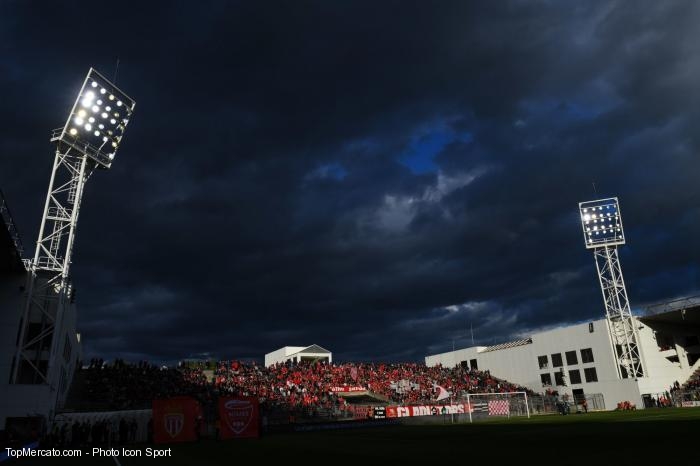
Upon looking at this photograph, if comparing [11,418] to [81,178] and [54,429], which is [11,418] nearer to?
[54,429]

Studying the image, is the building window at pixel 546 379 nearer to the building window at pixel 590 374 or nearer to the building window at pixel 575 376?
the building window at pixel 575 376

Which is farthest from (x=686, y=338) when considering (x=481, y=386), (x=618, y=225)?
(x=481, y=386)

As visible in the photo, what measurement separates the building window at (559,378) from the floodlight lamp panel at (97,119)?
6261 cm

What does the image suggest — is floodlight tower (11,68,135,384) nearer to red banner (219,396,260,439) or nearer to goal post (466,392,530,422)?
red banner (219,396,260,439)

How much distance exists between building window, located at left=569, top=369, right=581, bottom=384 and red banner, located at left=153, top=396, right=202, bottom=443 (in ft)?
181

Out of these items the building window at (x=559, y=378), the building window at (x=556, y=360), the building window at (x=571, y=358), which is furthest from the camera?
the building window at (x=556, y=360)

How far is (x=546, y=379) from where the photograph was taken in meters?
72.6

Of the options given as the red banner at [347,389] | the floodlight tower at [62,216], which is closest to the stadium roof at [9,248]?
the floodlight tower at [62,216]

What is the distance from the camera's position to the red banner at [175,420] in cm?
2830

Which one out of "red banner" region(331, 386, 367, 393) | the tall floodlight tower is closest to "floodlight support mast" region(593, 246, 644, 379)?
the tall floodlight tower

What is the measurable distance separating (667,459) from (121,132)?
41.8 metres

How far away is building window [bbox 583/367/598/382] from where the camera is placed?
65.3 meters

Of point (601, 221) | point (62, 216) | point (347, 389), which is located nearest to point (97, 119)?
point (62, 216)

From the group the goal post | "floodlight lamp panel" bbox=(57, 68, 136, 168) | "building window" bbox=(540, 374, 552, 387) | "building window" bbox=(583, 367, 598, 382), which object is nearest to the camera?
"floodlight lamp panel" bbox=(57, 68, 136, 168)
